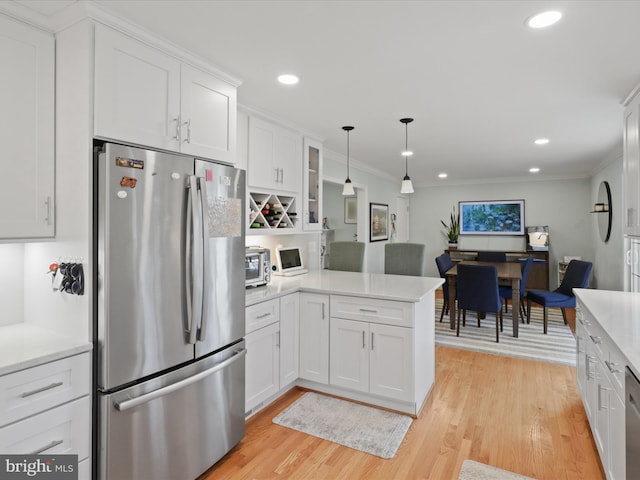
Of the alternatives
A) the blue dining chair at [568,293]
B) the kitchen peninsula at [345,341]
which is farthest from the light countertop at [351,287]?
the blue dining chair at [568,293]

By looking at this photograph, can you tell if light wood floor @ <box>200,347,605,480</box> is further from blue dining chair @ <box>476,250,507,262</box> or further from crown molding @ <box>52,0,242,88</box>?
blue dining chair @ <box>476,250,507,262</box>

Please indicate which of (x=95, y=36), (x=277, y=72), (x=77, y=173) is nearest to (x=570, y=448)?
(x=277, y=72)

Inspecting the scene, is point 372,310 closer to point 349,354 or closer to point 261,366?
point 349,354

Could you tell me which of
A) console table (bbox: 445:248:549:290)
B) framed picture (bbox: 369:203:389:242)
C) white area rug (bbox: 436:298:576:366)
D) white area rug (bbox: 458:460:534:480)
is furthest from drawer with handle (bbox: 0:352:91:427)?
console table (bbox: 445:248:549:290)

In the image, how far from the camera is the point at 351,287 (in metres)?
3.10

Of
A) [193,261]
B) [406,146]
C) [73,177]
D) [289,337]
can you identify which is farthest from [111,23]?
[406,146]

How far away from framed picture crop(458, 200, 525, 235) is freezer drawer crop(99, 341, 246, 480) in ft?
21.9

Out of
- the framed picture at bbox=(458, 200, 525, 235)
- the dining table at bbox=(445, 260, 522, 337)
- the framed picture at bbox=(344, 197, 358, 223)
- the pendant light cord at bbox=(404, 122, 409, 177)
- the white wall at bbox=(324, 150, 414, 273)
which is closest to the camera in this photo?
the pendant light cord at bbox=(404, 122, 409, 177)

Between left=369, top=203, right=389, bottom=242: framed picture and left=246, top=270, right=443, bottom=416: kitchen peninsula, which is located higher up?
left=369, top=203, right=389, bottom=242: framed picture

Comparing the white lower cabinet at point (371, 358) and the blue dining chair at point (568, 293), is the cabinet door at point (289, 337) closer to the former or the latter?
the white lower cabinet at point (371, 358)

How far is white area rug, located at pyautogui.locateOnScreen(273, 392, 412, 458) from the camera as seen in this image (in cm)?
241

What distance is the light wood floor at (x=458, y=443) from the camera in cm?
214

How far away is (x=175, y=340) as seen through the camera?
1.94 m

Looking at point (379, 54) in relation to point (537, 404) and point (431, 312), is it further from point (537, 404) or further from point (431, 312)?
point (537, 404)
